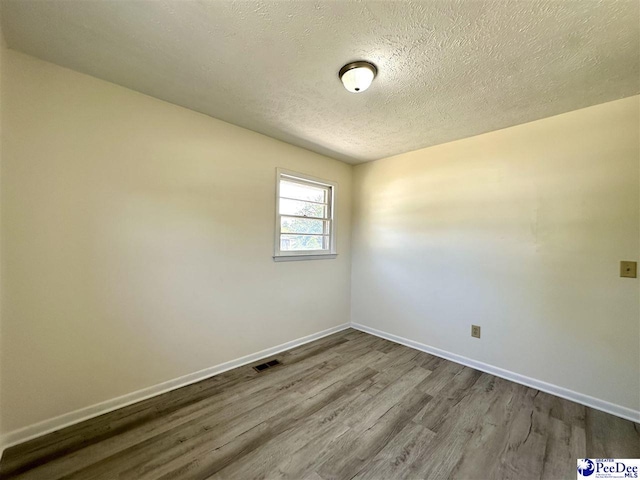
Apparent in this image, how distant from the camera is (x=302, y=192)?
10.6ft

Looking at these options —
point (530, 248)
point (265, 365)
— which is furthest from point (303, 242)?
point (530, 248)

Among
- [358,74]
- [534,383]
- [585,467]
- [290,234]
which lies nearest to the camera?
[585,467]

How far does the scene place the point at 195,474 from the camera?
53.8 inches

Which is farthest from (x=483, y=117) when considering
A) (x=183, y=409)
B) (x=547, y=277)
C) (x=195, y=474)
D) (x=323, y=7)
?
(x=183, y=409)

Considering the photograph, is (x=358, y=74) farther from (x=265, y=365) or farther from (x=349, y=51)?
(x=265, y=365)

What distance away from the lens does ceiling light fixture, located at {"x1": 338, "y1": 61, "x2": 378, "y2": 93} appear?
5.13 feet

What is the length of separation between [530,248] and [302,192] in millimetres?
2453

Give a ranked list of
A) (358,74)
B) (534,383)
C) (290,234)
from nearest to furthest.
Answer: (358,74), (534,383), (290,234)

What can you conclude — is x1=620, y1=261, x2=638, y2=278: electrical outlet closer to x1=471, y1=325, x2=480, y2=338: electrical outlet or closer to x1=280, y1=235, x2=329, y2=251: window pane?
x1=471, y1=325, x2=480, y2=338: electrical outlet

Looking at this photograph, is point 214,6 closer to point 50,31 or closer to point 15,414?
point 50,31

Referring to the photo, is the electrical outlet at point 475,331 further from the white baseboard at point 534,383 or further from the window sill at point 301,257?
the window sill at point 301,257

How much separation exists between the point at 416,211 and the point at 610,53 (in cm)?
185

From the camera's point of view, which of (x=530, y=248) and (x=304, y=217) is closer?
(x=530, y=248)
